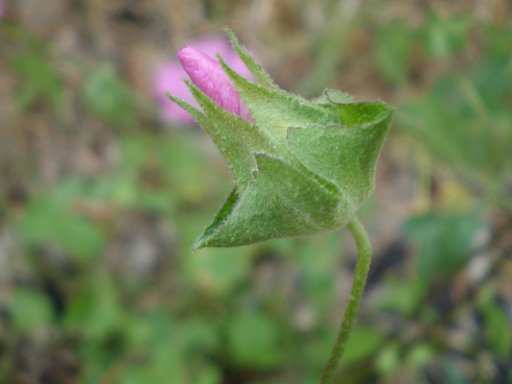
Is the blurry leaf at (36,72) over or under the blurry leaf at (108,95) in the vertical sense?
over

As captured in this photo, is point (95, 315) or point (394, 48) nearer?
point (95, 315)

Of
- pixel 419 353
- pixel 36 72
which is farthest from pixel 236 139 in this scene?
pixel 36 72

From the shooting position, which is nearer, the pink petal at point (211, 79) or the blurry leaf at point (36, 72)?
the pink petal at point (211, 79)

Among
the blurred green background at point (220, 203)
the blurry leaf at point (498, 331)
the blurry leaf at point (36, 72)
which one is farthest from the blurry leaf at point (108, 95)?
the blurry leaf at point (498, 331)

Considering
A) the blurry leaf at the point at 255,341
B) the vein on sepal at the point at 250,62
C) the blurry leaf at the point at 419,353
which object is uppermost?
the blurry leaf at the point at 255,341

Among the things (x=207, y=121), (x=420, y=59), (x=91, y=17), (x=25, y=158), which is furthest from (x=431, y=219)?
(x=91, y=17)

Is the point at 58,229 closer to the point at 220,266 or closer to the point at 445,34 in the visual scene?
the point at 220,266

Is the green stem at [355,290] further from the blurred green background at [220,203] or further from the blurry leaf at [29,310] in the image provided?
the blurry leaf at [29,310]

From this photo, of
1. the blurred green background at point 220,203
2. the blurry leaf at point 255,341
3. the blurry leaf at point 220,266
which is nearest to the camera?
the blurred green background at point 220,203

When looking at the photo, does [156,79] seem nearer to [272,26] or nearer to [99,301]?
[272,26]
